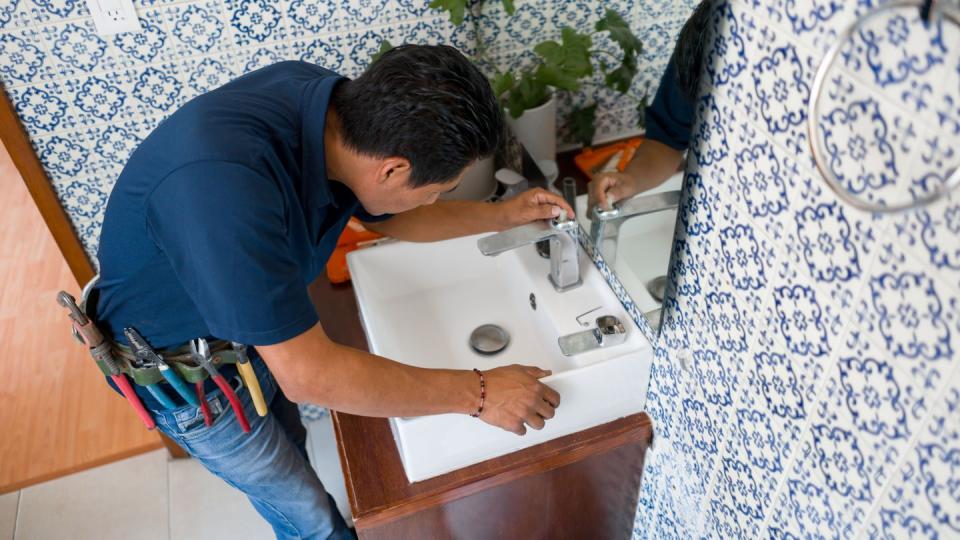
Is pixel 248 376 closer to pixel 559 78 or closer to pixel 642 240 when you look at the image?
pixel 642 240

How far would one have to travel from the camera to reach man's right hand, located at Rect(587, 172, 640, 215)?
1.07 metres

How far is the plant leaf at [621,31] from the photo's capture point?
1071 mm

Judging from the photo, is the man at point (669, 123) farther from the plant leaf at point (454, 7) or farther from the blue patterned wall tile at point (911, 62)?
the plant leaf at point (454, 7)

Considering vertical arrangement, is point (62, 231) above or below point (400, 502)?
above

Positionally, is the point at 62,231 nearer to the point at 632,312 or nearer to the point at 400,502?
the point at 400,502

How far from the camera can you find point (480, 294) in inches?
57.2

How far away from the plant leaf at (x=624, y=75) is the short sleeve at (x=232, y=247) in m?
0.58

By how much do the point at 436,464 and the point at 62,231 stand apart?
1.12 metres

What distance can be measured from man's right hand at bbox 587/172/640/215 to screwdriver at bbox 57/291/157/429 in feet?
2.80

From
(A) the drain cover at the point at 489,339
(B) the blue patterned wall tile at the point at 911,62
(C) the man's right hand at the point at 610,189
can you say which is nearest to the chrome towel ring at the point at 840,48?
(B) the blue patterned wall tile at the point at 911,62

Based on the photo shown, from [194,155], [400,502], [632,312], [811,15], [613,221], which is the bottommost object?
[400,502]

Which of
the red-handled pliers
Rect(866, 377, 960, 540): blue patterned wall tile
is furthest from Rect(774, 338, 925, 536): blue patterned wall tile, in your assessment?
the red-handled pliers

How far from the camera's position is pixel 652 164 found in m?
1.00

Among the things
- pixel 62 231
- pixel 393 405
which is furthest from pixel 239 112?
pixel 62 231
